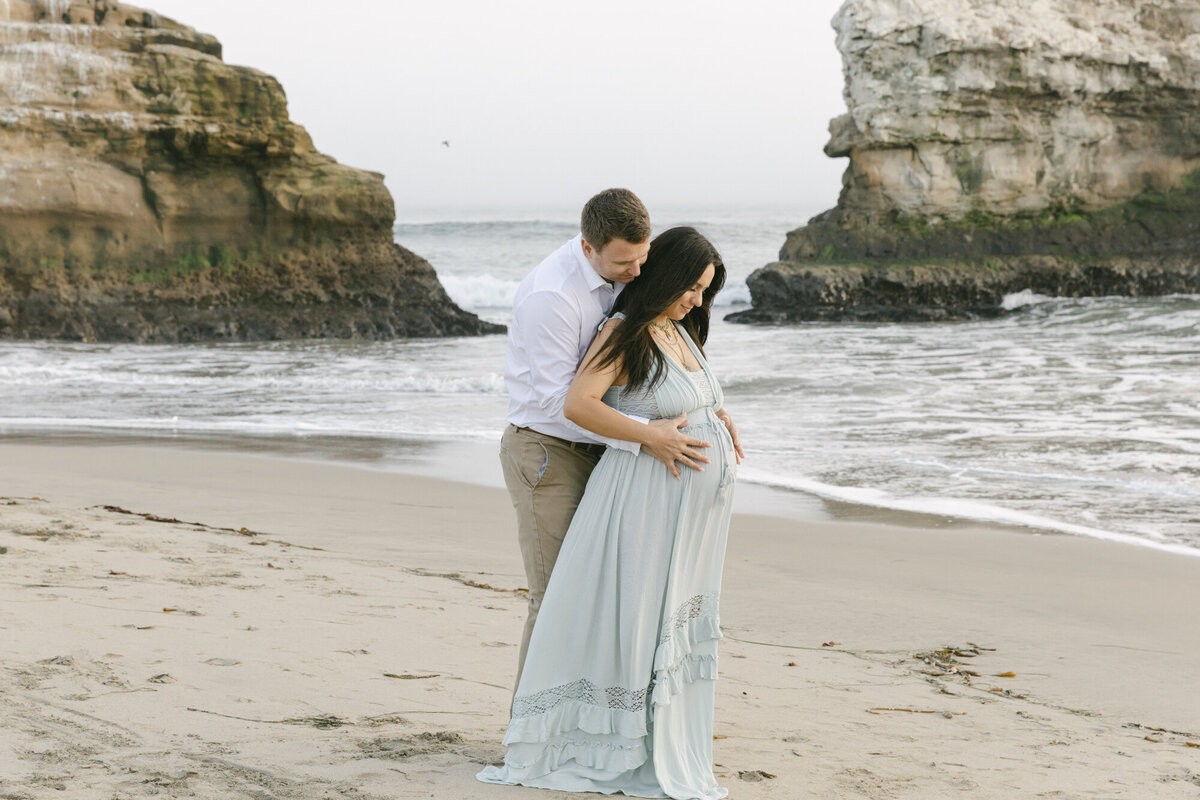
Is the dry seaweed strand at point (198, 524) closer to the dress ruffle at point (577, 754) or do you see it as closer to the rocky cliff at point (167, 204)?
the dress ruffle at point (577, 754)

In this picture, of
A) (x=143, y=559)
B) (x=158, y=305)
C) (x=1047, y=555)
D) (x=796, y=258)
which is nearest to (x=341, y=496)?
(x=143, y=559)

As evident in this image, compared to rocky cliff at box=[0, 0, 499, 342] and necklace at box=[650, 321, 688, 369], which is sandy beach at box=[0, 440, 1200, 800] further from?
rocky cliff at box=[0, 0, 499, 342]

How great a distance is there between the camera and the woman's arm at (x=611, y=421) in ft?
9.58

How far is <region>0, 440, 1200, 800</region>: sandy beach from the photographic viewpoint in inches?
127

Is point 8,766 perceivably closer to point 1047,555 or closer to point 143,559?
point 143,559

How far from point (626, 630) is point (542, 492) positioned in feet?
1.45

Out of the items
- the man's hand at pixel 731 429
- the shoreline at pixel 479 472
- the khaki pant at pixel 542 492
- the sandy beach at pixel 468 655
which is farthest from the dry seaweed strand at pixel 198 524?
the man's hand at pixel 731 429

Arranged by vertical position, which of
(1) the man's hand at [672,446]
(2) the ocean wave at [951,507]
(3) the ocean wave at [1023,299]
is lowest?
(2) the ocean wave at [951,507]

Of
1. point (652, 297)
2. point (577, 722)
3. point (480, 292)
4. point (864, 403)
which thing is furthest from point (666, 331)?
point (480, 292)

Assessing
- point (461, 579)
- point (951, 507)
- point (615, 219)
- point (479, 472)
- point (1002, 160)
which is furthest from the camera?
point (1002, 160)

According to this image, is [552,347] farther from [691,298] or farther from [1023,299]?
[1023,299]

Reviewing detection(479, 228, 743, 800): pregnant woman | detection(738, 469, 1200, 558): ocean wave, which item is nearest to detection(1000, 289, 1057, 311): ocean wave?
detection(738, 469, 1200, 558): ocean wave

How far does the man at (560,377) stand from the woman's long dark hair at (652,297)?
0.05m

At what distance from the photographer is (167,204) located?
21.1 meters
